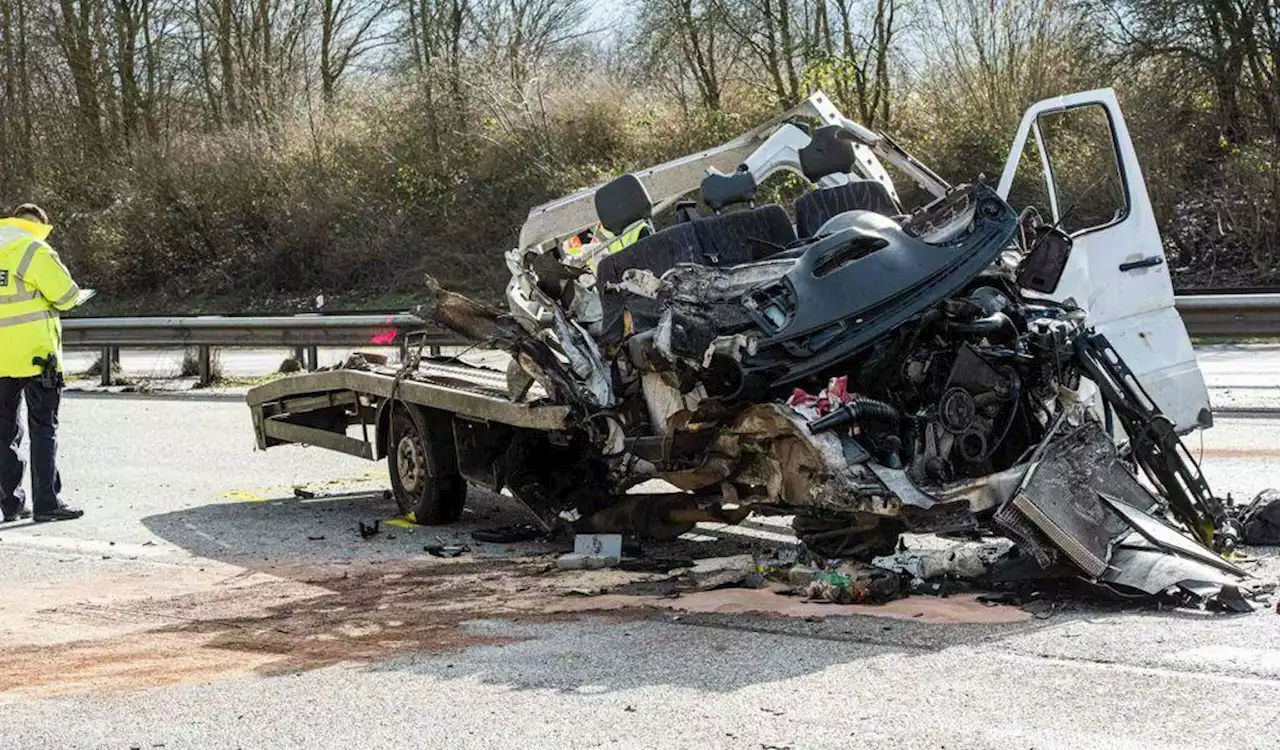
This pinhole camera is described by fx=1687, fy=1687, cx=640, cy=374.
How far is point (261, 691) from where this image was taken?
5586mm

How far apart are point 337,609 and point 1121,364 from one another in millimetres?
3457

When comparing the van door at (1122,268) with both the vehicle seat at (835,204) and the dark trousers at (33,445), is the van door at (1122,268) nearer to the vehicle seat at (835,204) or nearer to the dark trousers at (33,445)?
the vehicle seat at (835,204)

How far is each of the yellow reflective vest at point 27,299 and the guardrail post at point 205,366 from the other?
8.52 m

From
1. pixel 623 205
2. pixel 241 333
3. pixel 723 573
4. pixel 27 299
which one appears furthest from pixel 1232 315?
pixel 241 333

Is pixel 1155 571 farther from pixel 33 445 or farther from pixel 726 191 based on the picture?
pixel 33 445

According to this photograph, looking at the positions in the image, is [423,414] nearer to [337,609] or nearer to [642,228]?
[642,228]

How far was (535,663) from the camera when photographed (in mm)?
5848

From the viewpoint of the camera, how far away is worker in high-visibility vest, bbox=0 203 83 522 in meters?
10.1

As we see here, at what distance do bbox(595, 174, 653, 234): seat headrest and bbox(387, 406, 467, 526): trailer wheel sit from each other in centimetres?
149

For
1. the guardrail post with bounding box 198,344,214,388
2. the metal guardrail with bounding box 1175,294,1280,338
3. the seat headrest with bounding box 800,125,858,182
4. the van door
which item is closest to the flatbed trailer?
the seat headrest with bounding box 800,125,858,182

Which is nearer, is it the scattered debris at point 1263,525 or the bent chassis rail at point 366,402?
the scattered debris at point 1263,525

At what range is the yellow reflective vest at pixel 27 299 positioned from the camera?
10102mm

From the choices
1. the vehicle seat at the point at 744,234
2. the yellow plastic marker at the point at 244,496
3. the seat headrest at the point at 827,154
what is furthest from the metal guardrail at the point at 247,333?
the vehicle seat at the point at 744,234

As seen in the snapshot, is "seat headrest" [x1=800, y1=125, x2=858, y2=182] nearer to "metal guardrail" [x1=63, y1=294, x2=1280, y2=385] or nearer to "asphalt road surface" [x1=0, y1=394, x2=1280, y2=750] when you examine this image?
"asphalt road surface" [x1=0, y1=394, x2=1280, y2=750]
